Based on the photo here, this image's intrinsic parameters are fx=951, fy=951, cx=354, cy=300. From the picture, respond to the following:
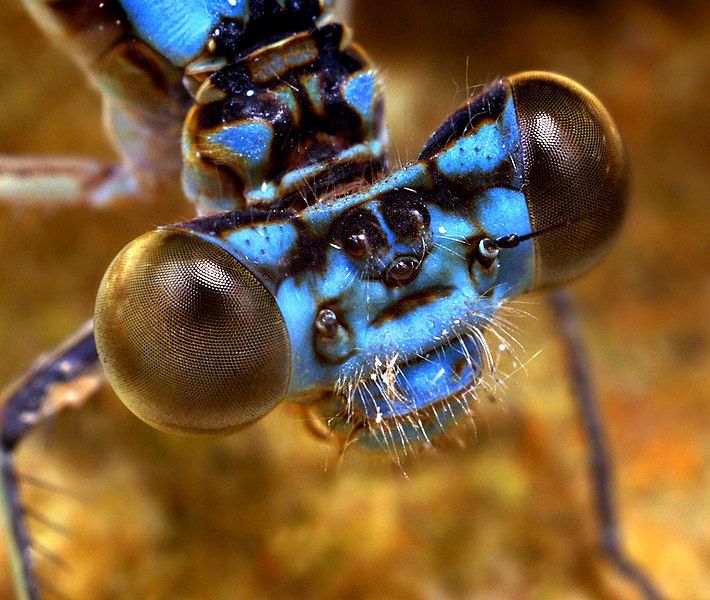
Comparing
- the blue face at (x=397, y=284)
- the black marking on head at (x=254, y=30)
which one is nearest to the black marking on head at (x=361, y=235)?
the blue face at (x=397, y=284)

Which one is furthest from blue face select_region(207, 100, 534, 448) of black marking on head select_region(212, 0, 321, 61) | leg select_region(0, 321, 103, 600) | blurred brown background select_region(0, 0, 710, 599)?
leg select_region(0, 321, 103, 600)

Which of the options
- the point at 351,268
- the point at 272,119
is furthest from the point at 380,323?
the point at 272,119

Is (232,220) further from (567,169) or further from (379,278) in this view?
(567,169)

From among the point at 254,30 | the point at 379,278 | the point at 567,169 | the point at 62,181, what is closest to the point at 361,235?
the point at 379,278

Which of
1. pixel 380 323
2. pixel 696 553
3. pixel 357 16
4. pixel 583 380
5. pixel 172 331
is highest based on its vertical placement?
pixel 172 331

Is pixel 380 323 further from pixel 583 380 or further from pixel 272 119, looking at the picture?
pixel 583 380

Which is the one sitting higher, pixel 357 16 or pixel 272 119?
pixel 272 119

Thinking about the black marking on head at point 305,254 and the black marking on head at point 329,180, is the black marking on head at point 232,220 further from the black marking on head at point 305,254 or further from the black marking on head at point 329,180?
the black marking on head at point 329,180
